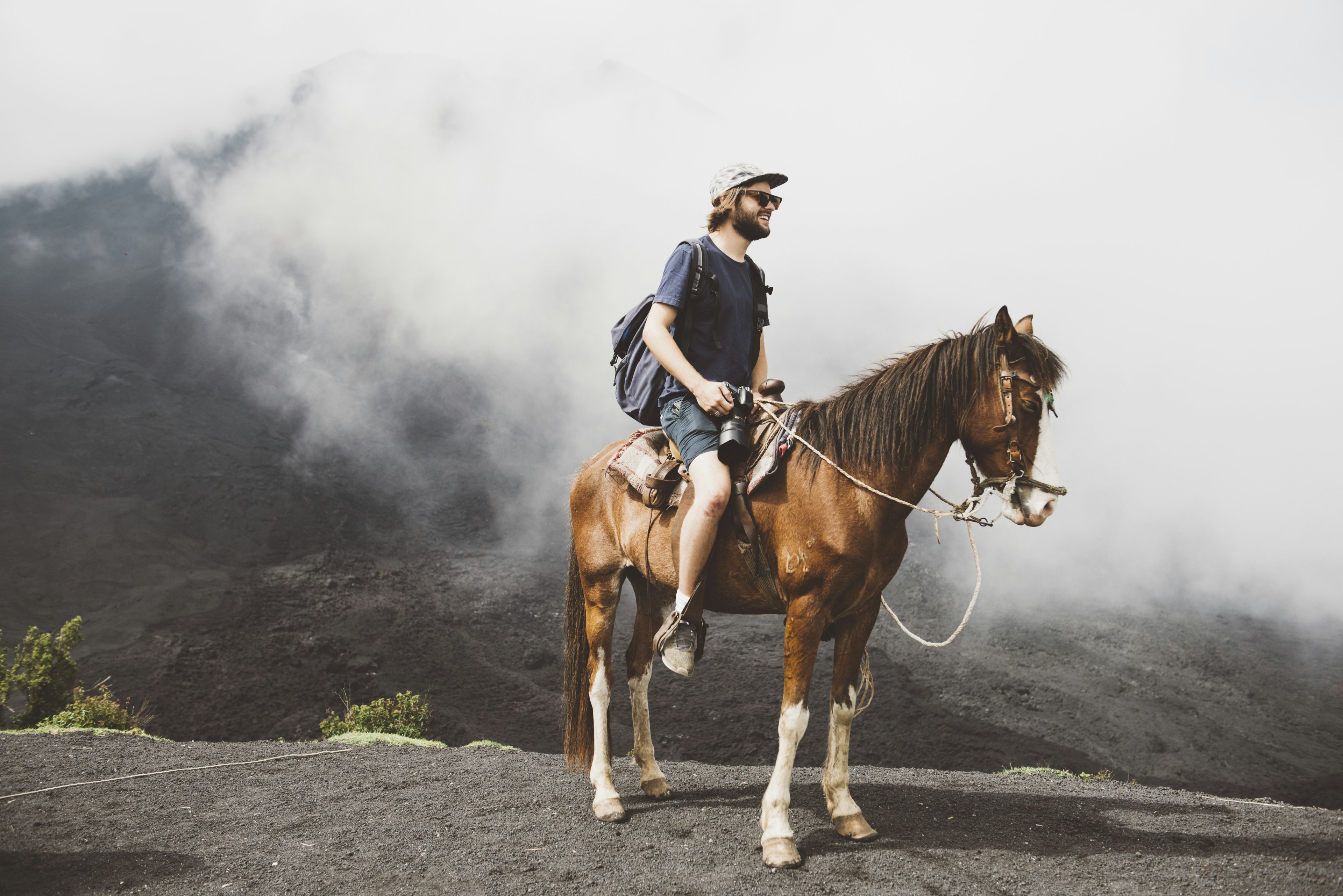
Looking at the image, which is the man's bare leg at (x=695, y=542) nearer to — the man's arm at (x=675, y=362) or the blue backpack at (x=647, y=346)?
the man's arm at (x=675, y=362)

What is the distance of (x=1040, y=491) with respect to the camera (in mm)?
3062

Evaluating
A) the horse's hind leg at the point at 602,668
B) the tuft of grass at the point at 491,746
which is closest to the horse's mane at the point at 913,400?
the horse's hind leg at the point at 602,668

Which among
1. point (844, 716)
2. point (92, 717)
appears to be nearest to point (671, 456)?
point (844, 716)

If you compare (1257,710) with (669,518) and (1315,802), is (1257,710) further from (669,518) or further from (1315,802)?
(669,518)

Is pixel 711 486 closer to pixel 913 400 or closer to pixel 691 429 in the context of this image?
pixel 691 429

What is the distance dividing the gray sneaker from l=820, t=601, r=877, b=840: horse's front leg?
67 cm

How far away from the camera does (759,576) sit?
3.55 meters

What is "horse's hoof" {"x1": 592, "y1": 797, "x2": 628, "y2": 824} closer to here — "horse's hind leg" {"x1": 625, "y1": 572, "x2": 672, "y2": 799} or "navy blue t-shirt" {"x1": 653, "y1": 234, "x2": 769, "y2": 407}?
"horse's hind leg" {"x1": 625, "y1": 572, "x2": 672, "y2": 799}

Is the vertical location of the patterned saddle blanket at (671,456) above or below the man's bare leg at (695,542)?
above

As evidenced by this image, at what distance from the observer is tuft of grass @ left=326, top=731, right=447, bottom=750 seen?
246 inches

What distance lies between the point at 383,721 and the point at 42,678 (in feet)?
9.80

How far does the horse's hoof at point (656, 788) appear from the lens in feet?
14.2

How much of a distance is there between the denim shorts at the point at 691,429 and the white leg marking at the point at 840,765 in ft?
4.25

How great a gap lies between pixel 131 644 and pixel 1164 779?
15.3m
